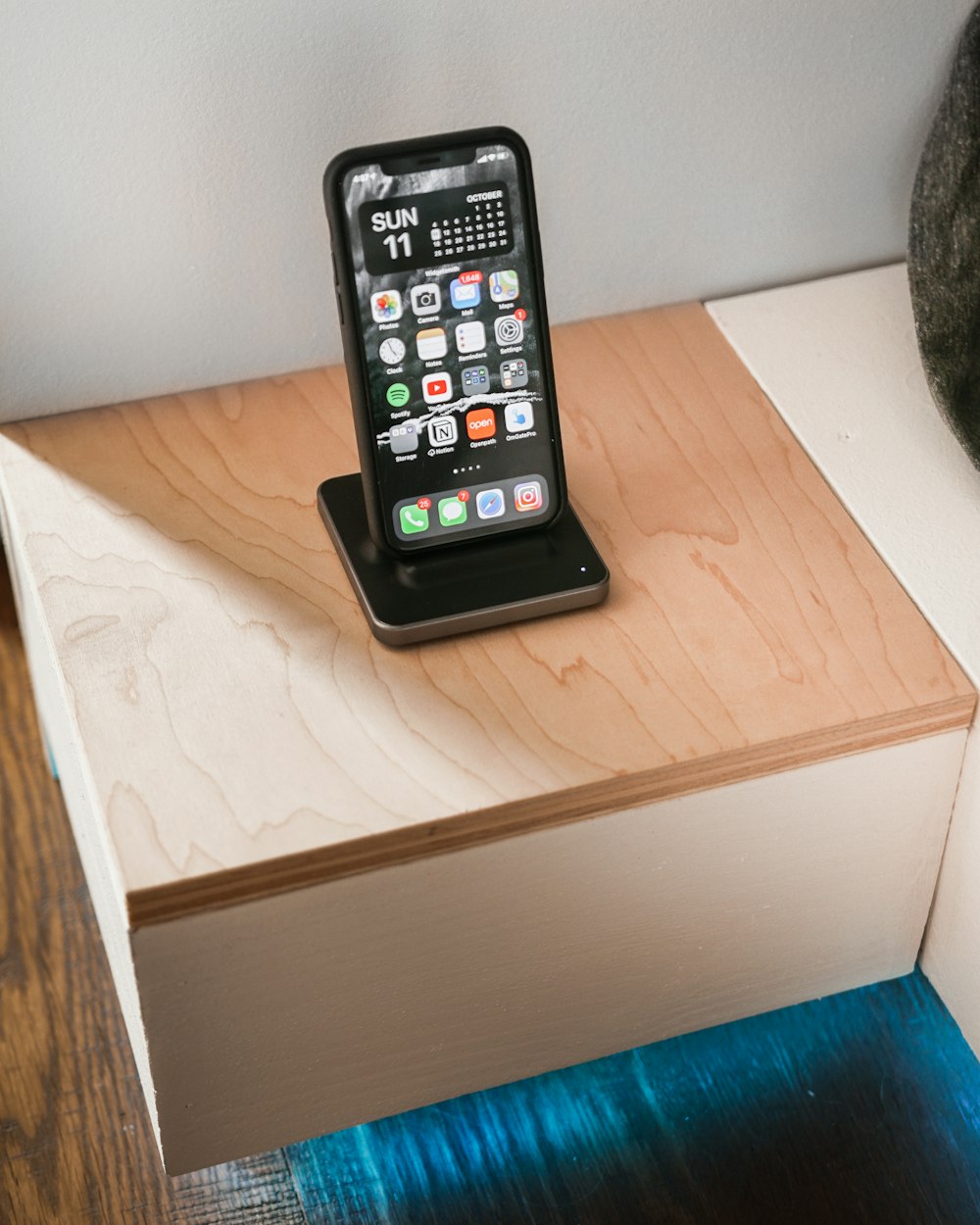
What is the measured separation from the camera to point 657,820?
626 mm

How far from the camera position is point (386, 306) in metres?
0.62

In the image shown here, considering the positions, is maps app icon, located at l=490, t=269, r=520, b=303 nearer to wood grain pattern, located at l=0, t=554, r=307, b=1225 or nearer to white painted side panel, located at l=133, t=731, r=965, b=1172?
white painted side panel, located at l=133, t=731, r=965, b=1172

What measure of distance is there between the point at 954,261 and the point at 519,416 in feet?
0.82

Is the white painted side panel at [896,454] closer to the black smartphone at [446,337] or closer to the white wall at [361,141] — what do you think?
the white wall at [361,141]

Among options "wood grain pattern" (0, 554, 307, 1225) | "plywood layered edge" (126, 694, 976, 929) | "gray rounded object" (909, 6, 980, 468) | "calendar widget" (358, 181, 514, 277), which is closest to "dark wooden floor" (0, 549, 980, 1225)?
"wood grain pattern" (0, 554, 307, 1225)

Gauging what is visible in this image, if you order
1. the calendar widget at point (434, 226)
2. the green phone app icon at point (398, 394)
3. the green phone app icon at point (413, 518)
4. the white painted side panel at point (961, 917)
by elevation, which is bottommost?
the white painted side panel at point (961, 917)

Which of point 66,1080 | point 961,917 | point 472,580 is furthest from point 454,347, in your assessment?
point 66,1080

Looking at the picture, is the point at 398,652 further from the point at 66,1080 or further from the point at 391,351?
the point at 66,1080

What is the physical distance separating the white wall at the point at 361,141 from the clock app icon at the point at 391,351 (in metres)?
0.18

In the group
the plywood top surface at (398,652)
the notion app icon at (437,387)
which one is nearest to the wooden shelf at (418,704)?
the plywood top surface at (398,652)

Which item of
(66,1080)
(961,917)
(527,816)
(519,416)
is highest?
(519,416)

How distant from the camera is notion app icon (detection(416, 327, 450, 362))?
2.07 feet

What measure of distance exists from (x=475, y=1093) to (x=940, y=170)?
567 mm

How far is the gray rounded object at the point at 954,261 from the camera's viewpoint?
2.35 ft
